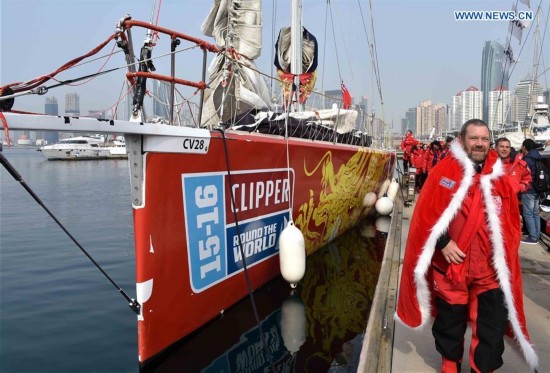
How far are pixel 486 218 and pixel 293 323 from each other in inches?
101

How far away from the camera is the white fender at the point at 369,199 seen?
9.53 m

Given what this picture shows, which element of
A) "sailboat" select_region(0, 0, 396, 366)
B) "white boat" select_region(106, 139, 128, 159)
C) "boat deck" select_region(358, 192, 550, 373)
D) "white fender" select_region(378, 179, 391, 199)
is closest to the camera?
"boat deck" select_region(358, 192, 550, 373)

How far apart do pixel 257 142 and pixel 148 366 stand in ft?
7.65

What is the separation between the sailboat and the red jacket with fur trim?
1561 mm

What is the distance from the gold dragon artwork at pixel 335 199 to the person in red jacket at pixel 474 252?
125 inches

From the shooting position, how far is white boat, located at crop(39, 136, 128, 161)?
163 feet

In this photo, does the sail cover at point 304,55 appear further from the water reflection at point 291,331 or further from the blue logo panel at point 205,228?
the blue logo panel at point 205,228

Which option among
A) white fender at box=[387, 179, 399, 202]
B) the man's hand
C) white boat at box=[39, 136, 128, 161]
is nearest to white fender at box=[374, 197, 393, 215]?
white fender at box=[387, 179, 399, 202]

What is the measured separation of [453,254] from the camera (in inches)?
95.1

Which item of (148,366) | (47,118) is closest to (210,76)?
(47,118)

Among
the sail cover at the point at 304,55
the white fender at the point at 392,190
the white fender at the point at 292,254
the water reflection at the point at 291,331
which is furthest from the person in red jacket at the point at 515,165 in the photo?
the white fender at the point at 392,190

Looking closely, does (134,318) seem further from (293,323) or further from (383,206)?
(383,206)

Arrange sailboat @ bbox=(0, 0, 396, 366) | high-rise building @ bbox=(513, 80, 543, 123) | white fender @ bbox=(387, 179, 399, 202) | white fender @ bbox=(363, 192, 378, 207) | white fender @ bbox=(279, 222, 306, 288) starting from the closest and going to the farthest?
1. sailboat @ bbox=(0, 0, 396, 366)
2. white fender @ bbox=(279, 222, 306, 288)
3. white fender @ bbox=(363, 192, 378, 207)
4. white fender @ bbox=(387, 179, 399, 202)
5. high-rise building @ bbox=(513, 80, 543, 123)

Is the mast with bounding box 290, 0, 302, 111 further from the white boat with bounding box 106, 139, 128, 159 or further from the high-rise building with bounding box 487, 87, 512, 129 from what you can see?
the white boat with bounding box 106, 139, 128, 159
